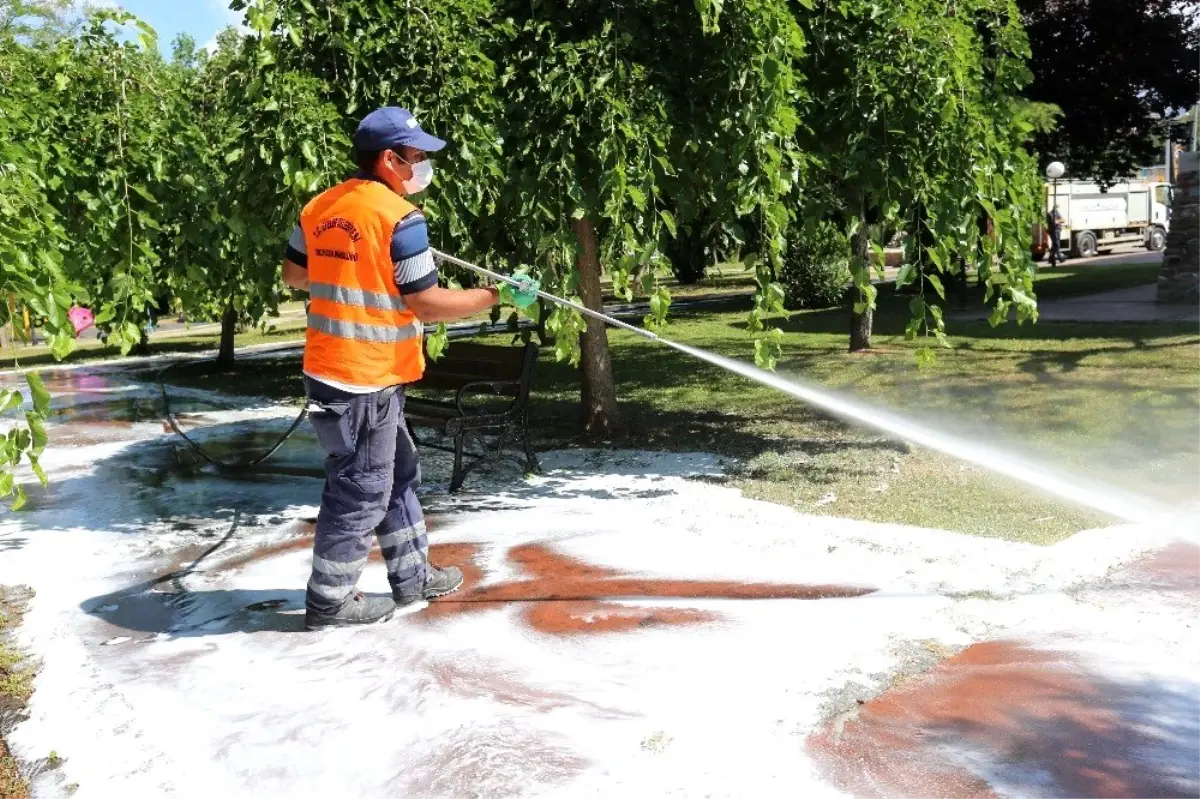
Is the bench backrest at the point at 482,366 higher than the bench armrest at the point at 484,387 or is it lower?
higher

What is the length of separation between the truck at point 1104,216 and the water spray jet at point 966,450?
78.0 feet

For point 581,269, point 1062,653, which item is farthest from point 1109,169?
point 1062,653

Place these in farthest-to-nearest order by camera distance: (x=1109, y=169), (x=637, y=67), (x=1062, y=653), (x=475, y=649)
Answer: (x=1109, y=169) → (x=637, y=67) → (x=475, y=649) → (x=1062, y=653)

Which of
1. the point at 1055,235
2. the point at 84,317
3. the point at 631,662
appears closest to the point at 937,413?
the point at 631,662

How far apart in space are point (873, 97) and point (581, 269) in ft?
8.23

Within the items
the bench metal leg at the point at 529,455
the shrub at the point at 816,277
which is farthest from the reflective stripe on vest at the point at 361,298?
the shrub at the point at 816,277

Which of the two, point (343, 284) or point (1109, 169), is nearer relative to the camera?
point (343, 284)

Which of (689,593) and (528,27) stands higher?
(528,27)

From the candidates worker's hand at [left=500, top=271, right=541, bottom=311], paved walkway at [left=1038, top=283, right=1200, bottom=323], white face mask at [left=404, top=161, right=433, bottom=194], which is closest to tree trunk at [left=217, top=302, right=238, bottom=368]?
paved walkway at [left=1038, top=283, right=1200, bottom=323]

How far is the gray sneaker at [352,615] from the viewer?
14.8 ft

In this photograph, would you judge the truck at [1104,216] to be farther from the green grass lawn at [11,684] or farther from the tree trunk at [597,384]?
the green grass lawn at [11,684]

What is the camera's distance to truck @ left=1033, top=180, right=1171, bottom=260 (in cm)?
3206

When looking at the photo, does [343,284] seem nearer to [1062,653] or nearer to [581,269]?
[1062,653]

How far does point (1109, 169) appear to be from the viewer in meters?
23.3
